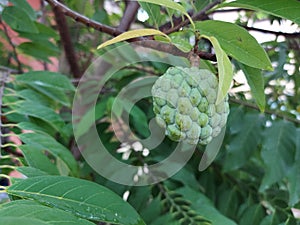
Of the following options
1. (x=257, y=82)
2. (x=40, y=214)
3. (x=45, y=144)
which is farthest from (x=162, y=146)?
(x=40, y=214)

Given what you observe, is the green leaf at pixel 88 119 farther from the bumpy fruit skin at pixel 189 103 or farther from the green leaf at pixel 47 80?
the bumpy fruit skin at pixel 189 103

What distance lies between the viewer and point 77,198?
1.84 feet

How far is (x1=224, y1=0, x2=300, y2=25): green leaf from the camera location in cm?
66

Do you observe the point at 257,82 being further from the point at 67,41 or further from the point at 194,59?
the point at 67,41

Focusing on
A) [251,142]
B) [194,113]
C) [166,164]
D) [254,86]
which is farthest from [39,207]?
[251,142]

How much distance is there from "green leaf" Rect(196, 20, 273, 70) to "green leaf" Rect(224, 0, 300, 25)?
40mm

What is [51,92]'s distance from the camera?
1.26 m

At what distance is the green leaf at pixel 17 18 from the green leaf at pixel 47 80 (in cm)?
13

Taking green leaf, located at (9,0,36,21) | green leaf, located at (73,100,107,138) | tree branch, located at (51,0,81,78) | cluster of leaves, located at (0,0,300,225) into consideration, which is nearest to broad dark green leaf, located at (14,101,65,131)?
cluster of leaves, located at (0,0,300,225)

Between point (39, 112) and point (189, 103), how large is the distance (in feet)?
1.58

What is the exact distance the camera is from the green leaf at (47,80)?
1.13m

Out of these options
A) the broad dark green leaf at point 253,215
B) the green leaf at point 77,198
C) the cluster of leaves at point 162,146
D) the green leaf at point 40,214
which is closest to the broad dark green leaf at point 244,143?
the cluster of leaves at point 162,146

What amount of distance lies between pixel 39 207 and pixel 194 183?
83cm

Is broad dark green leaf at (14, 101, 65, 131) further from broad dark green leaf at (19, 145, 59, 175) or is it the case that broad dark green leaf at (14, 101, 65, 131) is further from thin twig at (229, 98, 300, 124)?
thin twig at (229, 98, 300, 124)
